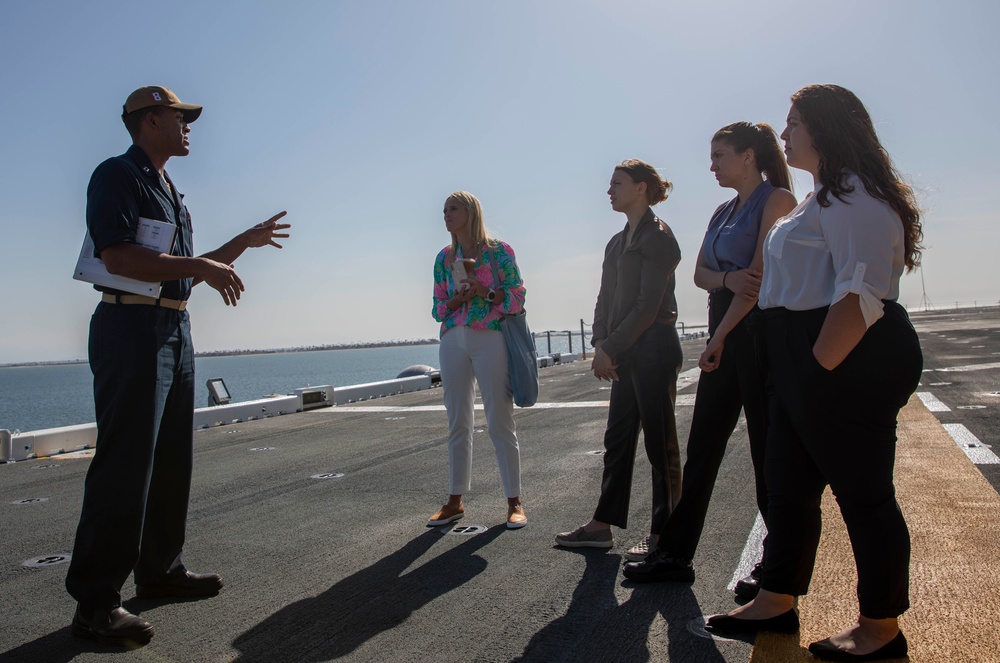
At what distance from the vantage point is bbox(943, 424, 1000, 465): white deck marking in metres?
4.75

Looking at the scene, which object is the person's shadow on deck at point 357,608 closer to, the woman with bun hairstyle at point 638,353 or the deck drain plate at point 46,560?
the woman with bun hairstyle at point 638,353

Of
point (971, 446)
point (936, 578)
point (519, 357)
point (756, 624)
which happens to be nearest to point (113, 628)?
point (756, 624)

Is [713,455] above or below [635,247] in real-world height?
below

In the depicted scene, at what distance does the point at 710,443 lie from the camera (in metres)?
2.93

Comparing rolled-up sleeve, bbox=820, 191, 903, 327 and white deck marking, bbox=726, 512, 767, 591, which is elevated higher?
rolled-up sleeve, bbox=820, 191, 903, 327

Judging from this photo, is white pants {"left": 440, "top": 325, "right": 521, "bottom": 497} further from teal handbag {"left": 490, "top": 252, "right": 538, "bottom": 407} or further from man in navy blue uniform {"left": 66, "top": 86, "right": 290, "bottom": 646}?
man in navy blue uniform {"left": 66, "top": 86, "right": 290, "bottom": 646}

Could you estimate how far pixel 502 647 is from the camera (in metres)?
2.36

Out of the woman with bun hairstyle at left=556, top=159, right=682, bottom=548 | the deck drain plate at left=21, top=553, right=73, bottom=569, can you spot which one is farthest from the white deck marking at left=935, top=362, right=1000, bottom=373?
the deck drain plate at left=21, top=553, right=73, bottom=569

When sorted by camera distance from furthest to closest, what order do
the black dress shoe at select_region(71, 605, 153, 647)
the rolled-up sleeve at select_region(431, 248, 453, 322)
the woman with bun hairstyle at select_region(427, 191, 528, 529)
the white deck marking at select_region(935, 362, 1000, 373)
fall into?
1. the white deck marking at select_region(935, 362, 1000, 373)
2. the rolled-up sleeve at select_region(431, 248, 453, 322)
3. the woman with bun hairstyle at select_region(427, 191, 528, 529)
4. the black dress shoe at select_region(71, 605, 153, 647)

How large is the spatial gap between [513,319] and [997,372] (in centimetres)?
962

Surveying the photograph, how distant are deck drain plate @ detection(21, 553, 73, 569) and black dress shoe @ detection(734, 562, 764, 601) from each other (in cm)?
Result: 299

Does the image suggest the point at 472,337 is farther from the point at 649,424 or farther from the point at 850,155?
the point at 850,155

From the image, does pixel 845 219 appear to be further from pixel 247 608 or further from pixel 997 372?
pixel 997 372

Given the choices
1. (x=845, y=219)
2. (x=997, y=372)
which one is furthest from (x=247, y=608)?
(x=997, y=372)
